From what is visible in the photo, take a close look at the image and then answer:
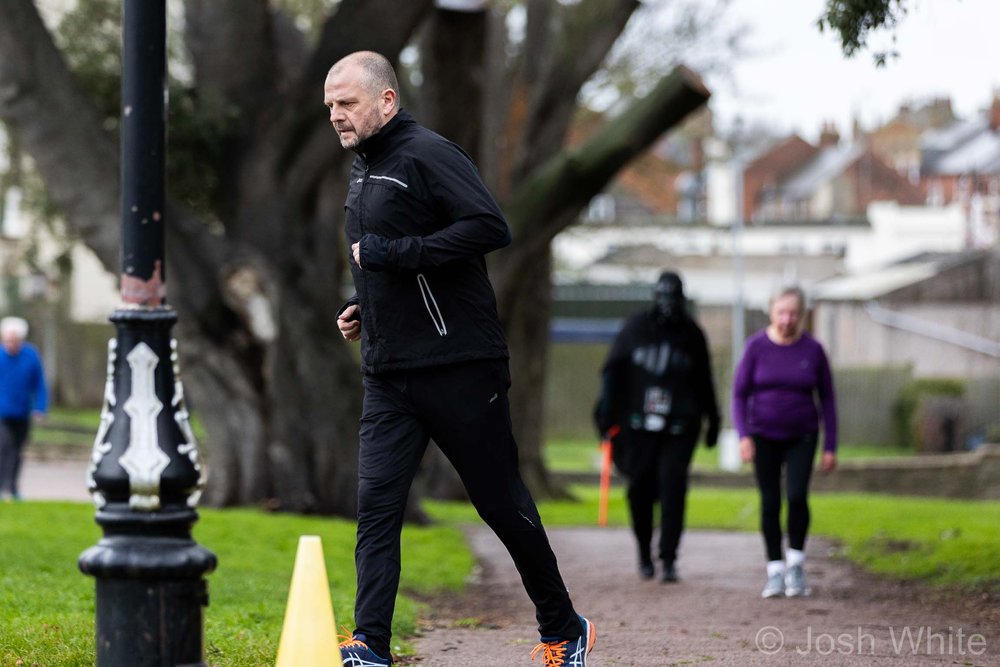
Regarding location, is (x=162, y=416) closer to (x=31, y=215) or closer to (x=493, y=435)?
(x=493, y=435)

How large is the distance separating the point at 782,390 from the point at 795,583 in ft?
3.87

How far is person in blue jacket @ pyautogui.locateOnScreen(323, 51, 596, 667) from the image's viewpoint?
5258 mm

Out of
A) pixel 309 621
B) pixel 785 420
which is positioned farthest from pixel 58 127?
pixel 309 621

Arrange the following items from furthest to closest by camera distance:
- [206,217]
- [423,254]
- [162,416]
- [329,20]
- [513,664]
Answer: [206,217]
[329,20]
[513,664]
[423,254]
[162,416]

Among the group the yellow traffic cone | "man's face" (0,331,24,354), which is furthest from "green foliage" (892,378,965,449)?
the yellow traffic cone

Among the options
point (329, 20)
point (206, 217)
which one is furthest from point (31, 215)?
point (329, 20)

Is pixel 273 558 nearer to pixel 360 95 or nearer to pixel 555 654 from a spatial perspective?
pixel 555 654

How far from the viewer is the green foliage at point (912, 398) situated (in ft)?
122

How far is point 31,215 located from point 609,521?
28.4 ft

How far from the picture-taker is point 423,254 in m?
5.14

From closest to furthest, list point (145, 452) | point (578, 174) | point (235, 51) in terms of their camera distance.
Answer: point (145, 452) < point (578, 174) < point (235, 51)

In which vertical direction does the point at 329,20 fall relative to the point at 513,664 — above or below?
above

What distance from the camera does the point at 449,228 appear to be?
520 centimetres

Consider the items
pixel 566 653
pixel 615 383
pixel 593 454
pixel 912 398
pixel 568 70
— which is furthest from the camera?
pixel 912 398
